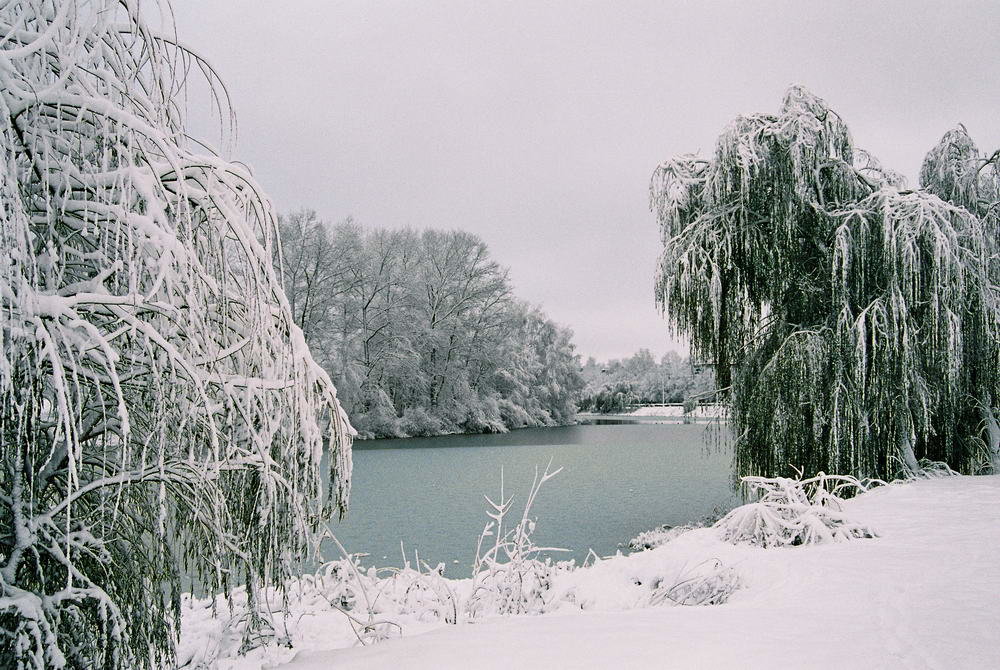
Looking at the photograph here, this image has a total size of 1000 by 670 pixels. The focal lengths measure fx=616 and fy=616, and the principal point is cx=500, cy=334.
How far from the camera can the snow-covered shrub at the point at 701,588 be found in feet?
12.3

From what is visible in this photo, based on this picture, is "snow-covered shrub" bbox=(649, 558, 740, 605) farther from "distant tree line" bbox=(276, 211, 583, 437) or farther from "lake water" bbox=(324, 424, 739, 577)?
"distant tree line" bbox=(276, 211, 583, 437)

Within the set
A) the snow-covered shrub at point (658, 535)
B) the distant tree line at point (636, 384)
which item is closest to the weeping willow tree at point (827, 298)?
the snow-covered shrub at point (658, 535)

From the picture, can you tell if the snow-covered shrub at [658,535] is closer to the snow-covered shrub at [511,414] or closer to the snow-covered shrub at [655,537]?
the snow-covered shrub at [655,537]

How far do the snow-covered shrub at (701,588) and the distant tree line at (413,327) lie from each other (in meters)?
21.2

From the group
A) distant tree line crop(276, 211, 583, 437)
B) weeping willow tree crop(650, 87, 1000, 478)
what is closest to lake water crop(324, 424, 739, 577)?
weeping willow tree crop(650, 87, 1000, 478)

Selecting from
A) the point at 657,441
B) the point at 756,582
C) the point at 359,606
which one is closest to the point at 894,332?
the point at 756,582

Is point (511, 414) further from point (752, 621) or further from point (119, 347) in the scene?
point (119, 347)

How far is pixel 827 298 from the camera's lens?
780 cm

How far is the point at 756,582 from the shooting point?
3848 millimetres

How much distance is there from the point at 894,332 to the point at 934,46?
5.30m

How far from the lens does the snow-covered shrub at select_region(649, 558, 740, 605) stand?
376 cm

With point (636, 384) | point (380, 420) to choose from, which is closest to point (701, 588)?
point (380, 420)

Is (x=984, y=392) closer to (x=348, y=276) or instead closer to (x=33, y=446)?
(x=33, y=446)

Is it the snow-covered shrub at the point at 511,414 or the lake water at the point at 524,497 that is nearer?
the lake water at the point at 524,497
